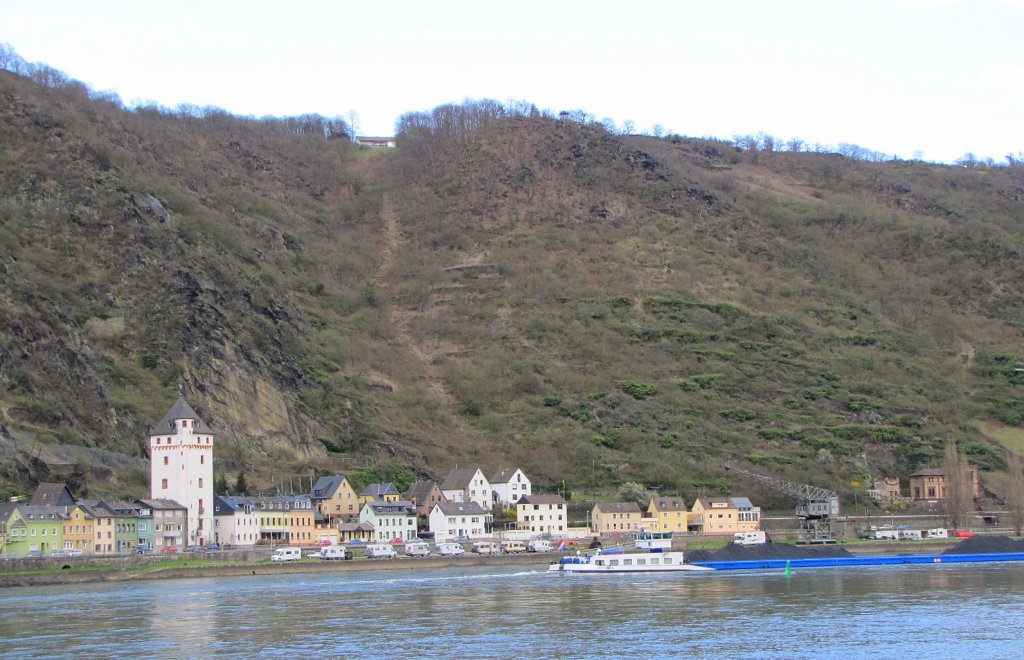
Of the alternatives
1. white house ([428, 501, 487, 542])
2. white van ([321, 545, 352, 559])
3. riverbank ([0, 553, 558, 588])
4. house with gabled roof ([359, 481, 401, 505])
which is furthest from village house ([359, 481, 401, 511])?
riverbank ([0, 553, 558, 588])

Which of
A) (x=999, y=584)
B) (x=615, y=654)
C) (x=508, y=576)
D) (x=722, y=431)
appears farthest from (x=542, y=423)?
(x=615, y=654)

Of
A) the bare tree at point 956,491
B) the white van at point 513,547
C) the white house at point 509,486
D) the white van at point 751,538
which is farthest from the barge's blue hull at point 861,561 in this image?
the white house at point 509,486

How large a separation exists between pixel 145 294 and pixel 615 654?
277 ft

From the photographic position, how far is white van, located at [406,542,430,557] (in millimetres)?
95812

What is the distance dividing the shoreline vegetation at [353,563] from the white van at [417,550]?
7.91 ft

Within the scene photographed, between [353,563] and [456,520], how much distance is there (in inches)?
629

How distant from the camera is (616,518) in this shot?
352 ft

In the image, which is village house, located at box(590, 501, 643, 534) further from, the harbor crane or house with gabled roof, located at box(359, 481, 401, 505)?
house with gabled roof, located at box(359, 481, 401, 505)

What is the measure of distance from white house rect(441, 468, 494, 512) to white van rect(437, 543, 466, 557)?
13.0 m

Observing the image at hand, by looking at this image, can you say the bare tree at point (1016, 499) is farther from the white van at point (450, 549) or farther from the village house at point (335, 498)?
the village house at point (335, 498)

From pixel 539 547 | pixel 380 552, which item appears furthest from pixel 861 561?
pixel 380 552

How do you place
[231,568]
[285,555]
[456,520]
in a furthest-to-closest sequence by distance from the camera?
[456,520], [285,555], [231,568]

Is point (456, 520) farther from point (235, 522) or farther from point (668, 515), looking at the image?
point (235, 522)

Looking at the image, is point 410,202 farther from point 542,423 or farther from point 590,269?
point 542,423
